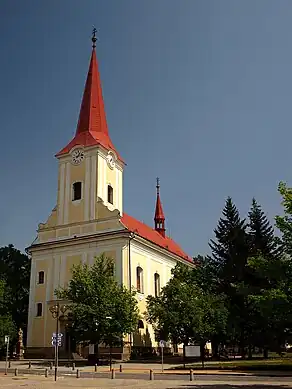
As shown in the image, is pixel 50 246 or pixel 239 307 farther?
pixel 50 246

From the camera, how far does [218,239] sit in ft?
149

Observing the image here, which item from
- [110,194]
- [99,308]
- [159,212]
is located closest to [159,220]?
[159,212]

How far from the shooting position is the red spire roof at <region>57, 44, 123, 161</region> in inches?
1962

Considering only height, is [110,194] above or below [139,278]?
above

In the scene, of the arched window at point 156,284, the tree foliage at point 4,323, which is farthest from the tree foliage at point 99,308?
the arched window at point 156,284

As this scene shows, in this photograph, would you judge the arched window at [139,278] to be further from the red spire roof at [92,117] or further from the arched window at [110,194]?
the red spire roof at [92,117]

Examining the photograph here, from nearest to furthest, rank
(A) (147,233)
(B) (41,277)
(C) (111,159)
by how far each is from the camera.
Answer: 1. (B) (41,277)
2. (C) (111,159)
3. (A) (147,233)

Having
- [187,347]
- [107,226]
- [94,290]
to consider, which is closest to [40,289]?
[107,226]

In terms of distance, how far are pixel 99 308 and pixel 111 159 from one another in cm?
1978

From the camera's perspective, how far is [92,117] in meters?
51.5

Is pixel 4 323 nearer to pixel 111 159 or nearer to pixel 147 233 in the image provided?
pixel 147 233

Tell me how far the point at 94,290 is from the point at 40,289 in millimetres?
13978

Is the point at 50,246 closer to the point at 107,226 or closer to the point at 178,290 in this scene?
the point at 107,226

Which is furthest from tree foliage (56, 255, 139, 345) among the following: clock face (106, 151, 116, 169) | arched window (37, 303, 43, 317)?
clock face (106, 151, 116, 169)
